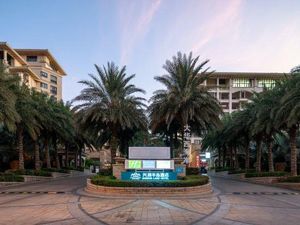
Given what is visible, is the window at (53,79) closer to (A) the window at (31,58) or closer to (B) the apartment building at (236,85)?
(A) the window at (31,58)

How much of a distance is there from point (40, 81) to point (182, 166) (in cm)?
8741

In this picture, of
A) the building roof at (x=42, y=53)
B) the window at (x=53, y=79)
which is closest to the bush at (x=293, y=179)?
the building roof at (x=42, y=53)

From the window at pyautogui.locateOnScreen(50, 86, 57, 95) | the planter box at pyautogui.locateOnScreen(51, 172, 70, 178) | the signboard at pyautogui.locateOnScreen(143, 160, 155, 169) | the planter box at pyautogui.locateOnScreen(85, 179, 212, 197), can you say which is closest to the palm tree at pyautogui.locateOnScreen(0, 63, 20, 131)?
the planter box at pyautogui.locateOnScreen(85, 179, 212, 197)

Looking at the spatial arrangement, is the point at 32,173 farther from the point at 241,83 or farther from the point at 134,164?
the point at 241,83

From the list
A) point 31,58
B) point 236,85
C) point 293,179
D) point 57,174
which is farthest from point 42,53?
point 293,179

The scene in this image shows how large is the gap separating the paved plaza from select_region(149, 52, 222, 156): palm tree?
36.1ft

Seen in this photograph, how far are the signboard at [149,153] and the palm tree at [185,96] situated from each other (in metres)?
4.65

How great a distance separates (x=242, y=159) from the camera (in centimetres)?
6538

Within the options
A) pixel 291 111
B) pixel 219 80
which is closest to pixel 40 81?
pixel 219 80

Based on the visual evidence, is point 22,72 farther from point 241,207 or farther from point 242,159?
point 241,207

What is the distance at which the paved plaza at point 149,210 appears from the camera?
1499 centimetres

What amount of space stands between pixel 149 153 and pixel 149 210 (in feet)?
36.7

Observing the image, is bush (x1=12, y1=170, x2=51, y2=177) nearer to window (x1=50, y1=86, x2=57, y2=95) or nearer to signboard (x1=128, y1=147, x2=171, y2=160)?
signboard (x1=128, y1=147, x2=171, y2=160)

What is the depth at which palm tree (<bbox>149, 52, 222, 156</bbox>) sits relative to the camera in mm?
32781
